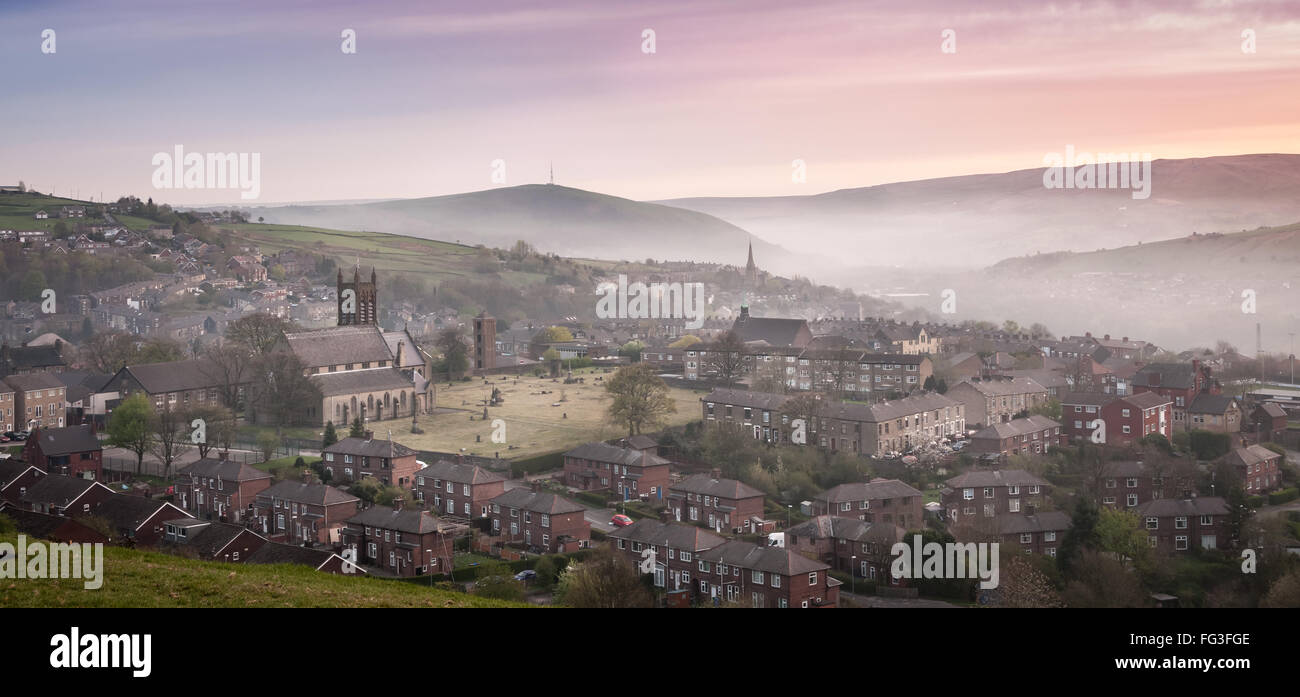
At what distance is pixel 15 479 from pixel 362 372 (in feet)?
64.5

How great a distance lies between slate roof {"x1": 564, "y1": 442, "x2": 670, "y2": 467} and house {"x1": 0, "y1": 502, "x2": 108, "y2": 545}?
1564 cm

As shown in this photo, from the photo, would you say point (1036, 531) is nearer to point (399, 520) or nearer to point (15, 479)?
point (399, 520)

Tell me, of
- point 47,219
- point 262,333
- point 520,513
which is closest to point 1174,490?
point 520,513

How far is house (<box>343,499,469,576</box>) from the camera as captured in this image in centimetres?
2569

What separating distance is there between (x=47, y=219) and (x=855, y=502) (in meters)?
83.4

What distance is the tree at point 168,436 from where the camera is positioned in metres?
35.1

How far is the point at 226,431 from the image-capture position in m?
37.1

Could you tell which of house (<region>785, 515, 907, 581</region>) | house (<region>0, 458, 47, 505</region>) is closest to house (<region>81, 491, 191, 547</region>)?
house (<region>0, 458, 47, 505</region>)

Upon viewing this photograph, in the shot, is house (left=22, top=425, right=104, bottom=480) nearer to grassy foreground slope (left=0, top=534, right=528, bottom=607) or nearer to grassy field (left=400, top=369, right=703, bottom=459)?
grassy field (left=400, top=369, right=703, bottom=459)

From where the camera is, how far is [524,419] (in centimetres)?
4319

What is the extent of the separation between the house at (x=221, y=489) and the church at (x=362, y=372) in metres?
12.2

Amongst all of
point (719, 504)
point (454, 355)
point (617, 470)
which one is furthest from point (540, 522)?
point (454, 355)

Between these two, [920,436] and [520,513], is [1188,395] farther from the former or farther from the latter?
[520,513]

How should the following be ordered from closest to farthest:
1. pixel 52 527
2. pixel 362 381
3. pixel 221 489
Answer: pixel 52 527 < pixel 221 489 < pixel 362 381
